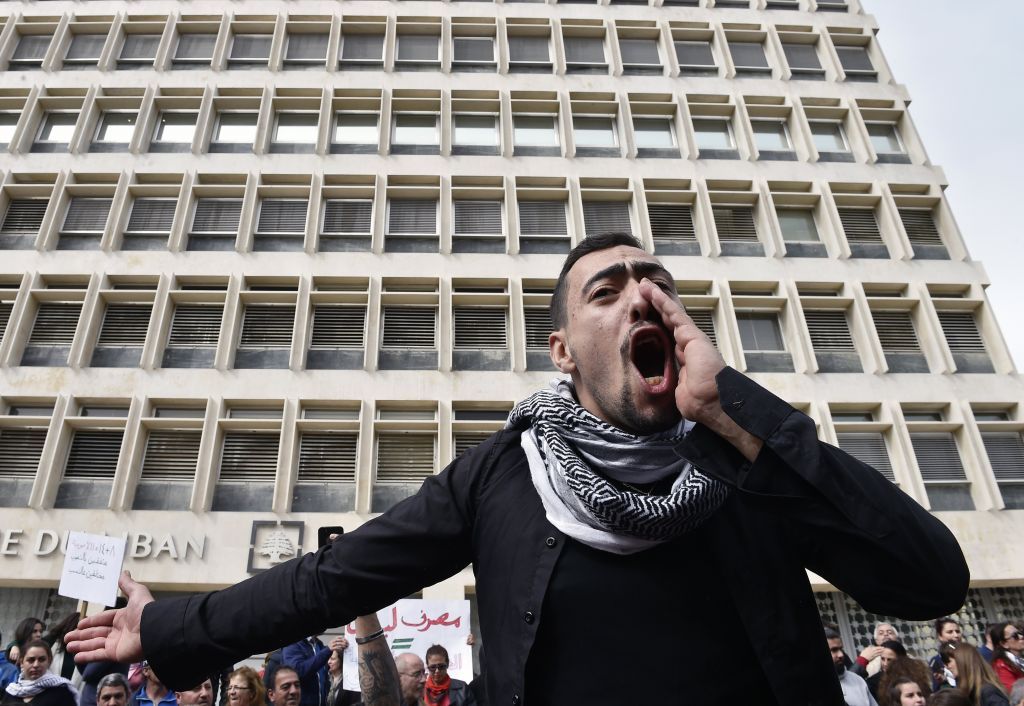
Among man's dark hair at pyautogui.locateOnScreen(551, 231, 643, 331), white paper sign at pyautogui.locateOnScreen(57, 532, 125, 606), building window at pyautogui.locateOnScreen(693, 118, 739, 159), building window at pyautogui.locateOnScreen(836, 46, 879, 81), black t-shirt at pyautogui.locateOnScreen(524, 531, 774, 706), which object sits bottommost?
black t-shirt at pyautogui.locateOnScreen(524, 531, 774, 706)

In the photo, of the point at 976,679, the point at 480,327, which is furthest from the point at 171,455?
the point at 976,679

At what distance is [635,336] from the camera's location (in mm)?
1762

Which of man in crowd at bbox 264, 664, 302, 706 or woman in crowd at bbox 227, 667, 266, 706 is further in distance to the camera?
man in crowd at bbox 264, 664, 302, 706

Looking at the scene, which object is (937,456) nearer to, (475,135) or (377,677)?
(475,135)

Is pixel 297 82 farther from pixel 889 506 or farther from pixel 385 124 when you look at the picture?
pixel 889 506

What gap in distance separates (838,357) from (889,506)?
20417 millimetres

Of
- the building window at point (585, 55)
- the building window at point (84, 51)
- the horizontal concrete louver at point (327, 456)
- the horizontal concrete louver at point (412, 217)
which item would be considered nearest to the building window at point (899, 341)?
the building window at point (585, 55)

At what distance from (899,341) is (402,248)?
1441 cm

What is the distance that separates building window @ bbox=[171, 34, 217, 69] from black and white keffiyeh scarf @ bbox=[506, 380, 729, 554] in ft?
83.0

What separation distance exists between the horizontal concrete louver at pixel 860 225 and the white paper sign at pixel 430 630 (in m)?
18.3

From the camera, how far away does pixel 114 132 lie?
22.4 meters

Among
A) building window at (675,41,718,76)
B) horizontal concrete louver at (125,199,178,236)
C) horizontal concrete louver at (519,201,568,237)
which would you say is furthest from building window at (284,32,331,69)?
building window at (675,41,718,76)

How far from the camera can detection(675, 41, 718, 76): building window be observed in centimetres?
2405

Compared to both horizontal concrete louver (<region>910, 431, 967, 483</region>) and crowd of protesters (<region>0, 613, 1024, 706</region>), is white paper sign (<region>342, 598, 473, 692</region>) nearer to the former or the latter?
crowd of protesters (<region>0, 613, 1024, 706</region>)
